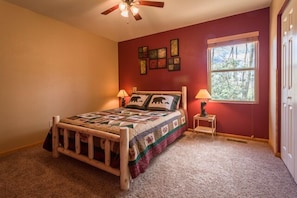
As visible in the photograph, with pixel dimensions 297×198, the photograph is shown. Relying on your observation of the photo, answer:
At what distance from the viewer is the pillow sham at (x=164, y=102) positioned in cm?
320

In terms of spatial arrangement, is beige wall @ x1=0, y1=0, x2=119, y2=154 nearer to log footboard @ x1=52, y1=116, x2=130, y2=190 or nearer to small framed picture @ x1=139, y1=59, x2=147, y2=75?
log footboard @ x1=52, y1=116, x2=130, y2=190

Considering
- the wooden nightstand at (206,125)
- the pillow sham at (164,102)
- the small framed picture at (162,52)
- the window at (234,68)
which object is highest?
the small framed picture at (162,52)

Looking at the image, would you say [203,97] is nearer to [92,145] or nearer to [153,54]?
[153,54]

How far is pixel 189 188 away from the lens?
1.63 meters

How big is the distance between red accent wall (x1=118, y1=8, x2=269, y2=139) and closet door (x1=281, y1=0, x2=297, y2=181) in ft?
2.55

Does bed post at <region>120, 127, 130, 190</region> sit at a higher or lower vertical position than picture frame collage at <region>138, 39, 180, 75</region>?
lower

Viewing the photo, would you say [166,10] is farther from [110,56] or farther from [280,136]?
[280,136]

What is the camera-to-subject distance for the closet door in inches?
68.2

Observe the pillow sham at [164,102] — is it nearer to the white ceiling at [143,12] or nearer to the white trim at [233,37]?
the white trim at [233,37]

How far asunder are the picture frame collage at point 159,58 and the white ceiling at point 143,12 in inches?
18.6

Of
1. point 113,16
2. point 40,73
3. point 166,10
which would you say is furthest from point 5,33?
point 166,10

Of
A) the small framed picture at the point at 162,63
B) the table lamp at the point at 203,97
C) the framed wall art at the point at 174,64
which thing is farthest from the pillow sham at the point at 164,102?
the small framed picture at the point at 162,63

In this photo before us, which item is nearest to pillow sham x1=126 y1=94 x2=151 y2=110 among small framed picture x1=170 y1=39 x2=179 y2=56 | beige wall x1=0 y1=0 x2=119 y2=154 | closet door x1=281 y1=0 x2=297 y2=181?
beige wall x1=0 y1=0 x2=119 y2=154

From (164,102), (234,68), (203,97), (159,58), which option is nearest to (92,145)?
(164,102)
